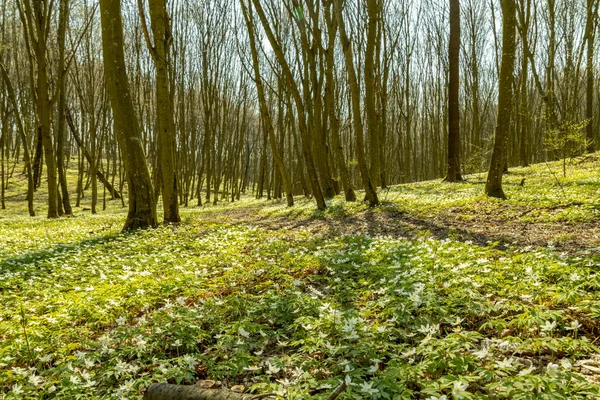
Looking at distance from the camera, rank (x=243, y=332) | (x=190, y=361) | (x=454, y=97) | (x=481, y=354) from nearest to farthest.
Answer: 1. (x=481, y=354)
2. (x=190, y=361)
3. (x=243, y=332)
4. (x=454, y=97)

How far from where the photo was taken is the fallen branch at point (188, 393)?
228cm

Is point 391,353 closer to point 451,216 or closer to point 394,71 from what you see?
point 451,216

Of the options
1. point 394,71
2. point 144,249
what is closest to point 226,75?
point 394,71

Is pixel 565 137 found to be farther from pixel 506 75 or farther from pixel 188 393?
pixel 188 393

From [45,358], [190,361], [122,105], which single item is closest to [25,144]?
[122,105]

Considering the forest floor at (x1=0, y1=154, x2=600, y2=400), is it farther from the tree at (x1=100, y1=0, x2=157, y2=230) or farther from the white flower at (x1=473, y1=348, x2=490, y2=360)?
the tree at (x1=100, y1=0, x2=157, y2=230)

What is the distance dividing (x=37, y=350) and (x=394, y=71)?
2907 centimetres

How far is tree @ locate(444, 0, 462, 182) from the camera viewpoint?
15.2 meters

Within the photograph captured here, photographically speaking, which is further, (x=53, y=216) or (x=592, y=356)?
(x=53, y=216)

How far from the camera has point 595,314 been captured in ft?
8.87

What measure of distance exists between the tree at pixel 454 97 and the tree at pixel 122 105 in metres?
12.0

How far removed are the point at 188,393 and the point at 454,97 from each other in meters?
15.8

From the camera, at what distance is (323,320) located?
311 centimetres

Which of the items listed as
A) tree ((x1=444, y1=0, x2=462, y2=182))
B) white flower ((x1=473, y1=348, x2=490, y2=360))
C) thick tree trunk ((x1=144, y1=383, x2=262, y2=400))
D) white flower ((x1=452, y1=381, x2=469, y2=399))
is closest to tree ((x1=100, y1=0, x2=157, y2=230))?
thick tree trunk ((x1=144, y1=383, x2=262, y2=400))
